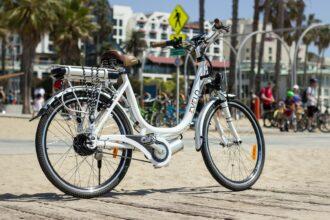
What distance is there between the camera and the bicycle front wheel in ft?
18.6

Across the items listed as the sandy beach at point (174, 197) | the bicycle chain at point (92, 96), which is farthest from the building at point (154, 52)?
the bicycle chain at point (92, 96)

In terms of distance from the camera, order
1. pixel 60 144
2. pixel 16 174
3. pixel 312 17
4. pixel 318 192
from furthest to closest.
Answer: pixel 312 17 < pixel 16 174 < pixel 318 192 < pixel 60 144

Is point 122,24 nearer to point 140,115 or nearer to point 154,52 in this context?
point 154,52

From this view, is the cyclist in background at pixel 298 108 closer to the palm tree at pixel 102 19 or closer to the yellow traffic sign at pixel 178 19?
the yellow traffic sign at pixel 178 19

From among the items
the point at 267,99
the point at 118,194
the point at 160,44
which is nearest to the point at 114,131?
Result: the point at 118,194

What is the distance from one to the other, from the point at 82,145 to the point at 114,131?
340mm

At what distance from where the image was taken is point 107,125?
5254mm

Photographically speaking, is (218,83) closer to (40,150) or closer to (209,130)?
(209,130)

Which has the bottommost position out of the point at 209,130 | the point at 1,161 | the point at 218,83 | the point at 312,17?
the point at 1,161

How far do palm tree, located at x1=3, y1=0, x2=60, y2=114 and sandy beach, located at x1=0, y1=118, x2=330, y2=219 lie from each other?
1442 inches

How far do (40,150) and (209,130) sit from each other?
1586mm

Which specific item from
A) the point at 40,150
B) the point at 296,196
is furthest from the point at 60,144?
the point at 296,196

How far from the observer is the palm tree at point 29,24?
144ft

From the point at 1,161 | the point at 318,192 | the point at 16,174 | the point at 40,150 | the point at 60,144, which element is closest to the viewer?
the point at 40,150
